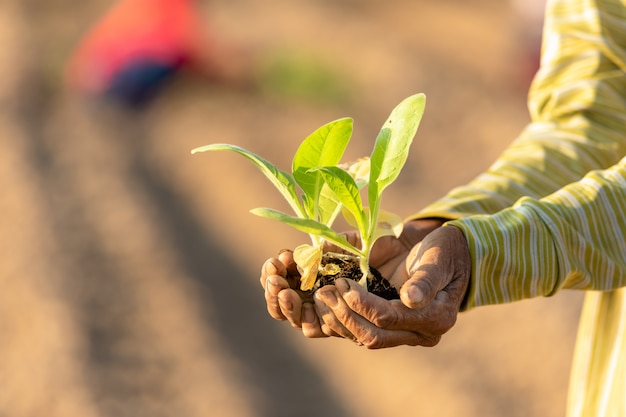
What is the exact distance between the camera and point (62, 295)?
4.51 m

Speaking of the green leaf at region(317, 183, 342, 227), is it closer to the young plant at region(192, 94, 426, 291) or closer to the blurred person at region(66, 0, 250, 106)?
the young plant at region(192, 94, 426, 291)

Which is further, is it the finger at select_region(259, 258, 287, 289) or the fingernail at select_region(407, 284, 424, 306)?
the finger at select_region(259, 258, 287, 289)

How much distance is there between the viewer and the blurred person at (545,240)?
114cm

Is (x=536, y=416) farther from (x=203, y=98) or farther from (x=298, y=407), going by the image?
(x=203, y=98)

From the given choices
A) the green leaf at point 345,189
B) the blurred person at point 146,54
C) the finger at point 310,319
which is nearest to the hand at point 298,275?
the finger at point 310,319

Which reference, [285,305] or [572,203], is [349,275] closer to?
[285,305]

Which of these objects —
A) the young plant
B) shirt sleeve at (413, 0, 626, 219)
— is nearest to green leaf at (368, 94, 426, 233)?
the young plant

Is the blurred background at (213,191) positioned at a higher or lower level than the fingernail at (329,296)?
lower

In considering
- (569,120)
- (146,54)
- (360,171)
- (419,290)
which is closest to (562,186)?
(569,120)

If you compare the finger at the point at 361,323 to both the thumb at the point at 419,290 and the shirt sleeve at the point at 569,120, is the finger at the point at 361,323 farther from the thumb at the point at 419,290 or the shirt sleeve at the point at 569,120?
the shirt sleeve at the point at 569,120

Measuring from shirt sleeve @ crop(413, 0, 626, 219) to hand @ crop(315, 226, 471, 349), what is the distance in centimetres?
20

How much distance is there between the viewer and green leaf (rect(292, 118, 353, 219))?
4.00 ft

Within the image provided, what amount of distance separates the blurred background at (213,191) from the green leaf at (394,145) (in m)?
2.74

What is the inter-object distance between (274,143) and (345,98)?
0.91m
